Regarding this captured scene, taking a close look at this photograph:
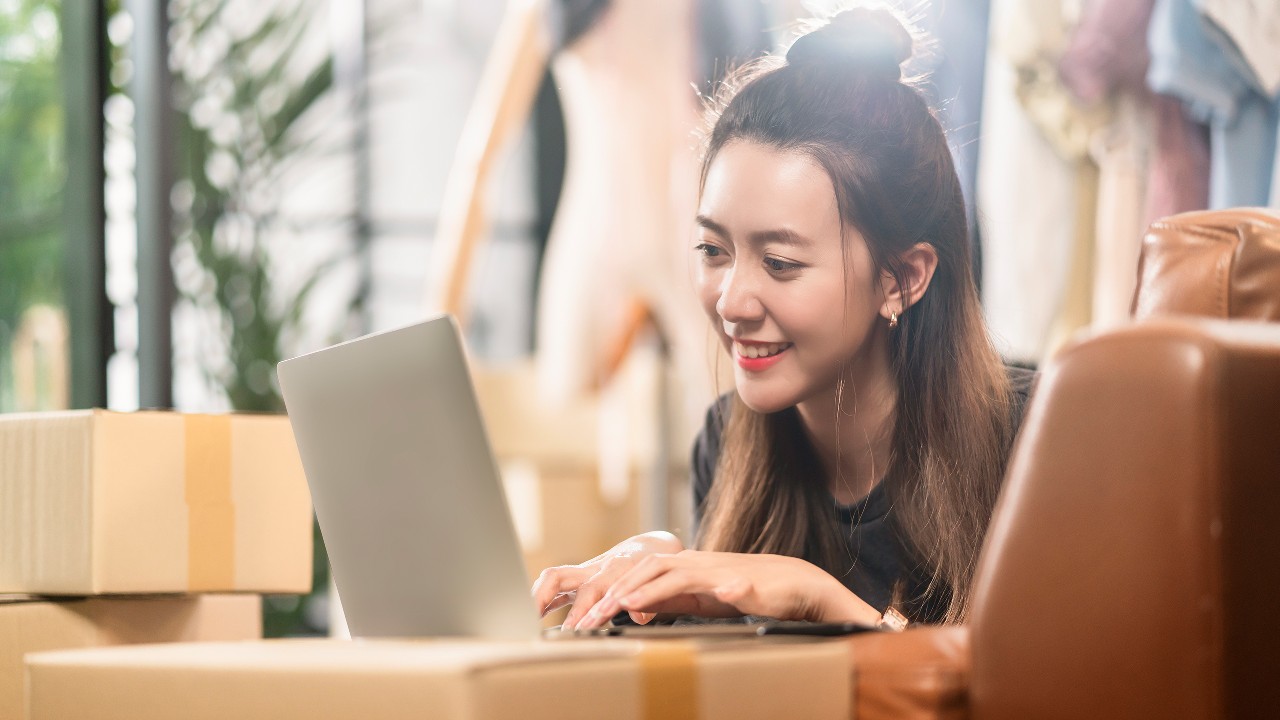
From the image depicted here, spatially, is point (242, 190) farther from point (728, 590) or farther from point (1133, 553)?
point (1133, 553)

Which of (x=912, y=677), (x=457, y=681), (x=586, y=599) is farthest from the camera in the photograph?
(x=586, y=599)

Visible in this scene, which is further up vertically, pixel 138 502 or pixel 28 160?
pixel 28 160

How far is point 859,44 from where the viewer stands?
47.5 inches

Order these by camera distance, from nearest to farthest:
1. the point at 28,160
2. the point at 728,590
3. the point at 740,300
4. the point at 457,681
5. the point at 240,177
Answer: the point at 457,681 < the point at 728,590 < the point at 740,300 < the point at 28,160 < the point at 240,177

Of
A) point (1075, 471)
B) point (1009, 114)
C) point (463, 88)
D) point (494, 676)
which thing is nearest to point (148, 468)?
point (494, 676)

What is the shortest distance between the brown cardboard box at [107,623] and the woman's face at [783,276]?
547 mm

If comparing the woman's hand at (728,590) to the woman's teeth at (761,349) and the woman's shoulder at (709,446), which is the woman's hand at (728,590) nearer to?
the woman's teeth at (761,349)

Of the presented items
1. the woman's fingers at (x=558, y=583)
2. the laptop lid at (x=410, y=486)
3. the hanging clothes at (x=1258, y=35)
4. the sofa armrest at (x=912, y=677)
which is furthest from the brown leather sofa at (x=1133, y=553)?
the hanging clothes at (x=1258, y=35)

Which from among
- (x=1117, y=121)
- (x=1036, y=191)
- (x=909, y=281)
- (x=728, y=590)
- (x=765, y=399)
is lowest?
(x=728, y=590)

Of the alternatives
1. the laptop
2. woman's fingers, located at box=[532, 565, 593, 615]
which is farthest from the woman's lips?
the laptop

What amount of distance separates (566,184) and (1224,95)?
140 cm

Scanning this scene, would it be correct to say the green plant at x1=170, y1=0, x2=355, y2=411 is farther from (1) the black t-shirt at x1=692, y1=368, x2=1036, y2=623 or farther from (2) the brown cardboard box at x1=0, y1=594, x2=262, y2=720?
(1) the black t-shirt at x1=692, y1=368, x2=1036, y2=623

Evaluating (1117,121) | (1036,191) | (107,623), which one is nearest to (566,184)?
(1036,191)

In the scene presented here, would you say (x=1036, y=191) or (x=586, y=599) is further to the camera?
(x=1036, y=191)
